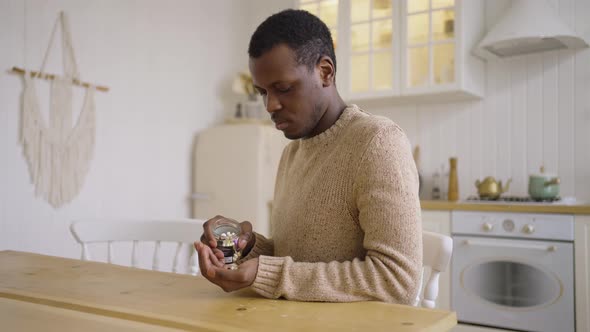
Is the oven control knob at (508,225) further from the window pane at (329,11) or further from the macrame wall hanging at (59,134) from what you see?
the macrame wall hanging at (59,134)

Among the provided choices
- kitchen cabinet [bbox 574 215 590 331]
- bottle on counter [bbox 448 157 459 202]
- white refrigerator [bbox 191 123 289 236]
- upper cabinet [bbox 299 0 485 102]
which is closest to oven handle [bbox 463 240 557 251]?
kitchen cabinet [bbox 574 215 590 331]

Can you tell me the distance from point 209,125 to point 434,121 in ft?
5.23

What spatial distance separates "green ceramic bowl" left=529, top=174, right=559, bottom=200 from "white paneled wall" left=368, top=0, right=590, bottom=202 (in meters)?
0.25

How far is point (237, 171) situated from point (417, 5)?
1513 mm

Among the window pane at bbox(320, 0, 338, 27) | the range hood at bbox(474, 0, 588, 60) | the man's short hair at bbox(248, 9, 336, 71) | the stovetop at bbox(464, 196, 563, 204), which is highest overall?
the window pane at bbox(320, 0, 338, 27)

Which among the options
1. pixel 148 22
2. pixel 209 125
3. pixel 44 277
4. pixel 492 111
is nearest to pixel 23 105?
pixel 148 22

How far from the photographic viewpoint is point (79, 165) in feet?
9.81

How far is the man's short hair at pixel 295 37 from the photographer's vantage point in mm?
1072

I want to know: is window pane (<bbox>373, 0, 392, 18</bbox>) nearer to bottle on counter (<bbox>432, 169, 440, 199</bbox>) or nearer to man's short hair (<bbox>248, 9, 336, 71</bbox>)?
bottle on counter (<bbox>432, 169, 440, 199</bbox>)

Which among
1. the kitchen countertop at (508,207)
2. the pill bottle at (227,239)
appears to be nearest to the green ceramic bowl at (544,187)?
the kitchen countertop at (508,207)

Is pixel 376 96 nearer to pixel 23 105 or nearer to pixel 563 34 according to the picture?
pixel 563 34

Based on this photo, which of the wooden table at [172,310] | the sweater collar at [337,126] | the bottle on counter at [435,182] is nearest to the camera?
the wooden table at [172,310]

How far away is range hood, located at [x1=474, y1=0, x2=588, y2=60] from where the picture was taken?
9.29 feet

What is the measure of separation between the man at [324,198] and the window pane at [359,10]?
2.30m
